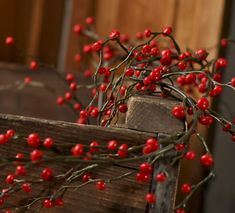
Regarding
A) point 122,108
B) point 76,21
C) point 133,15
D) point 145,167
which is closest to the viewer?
point 145,167

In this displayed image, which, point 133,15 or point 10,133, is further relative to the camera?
point 133,15

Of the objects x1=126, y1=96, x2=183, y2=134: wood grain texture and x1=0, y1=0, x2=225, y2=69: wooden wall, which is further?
x1=0, y1=0, x2=225, y2=69: wooden wall

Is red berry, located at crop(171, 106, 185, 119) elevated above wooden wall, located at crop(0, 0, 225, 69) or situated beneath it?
situated beneath

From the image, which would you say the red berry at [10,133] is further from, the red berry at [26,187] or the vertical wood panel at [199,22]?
the vertical wood panel at [199,22]

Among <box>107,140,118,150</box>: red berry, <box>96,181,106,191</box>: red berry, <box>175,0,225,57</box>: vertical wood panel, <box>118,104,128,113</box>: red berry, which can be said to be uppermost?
<box>175,0,225,57</box>: vertical wood panel

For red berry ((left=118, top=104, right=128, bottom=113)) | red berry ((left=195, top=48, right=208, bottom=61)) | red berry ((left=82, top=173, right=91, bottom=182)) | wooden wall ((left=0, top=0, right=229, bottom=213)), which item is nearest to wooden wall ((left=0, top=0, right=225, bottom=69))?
wooden wall ((left=0, top=0, right=229, bottom=213))

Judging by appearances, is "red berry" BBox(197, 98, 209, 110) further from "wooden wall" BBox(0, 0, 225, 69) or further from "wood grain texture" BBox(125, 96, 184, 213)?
"wooden wall" BBox(0, 0, 225, 69)

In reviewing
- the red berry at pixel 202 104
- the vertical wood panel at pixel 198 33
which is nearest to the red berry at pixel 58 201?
the red berry at pixel 202 104

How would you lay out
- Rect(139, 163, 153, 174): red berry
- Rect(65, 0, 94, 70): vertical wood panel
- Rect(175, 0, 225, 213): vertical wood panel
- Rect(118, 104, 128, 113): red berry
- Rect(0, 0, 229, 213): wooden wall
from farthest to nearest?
Rect(65, 0, 94, 70): vertical wood panel
Rect(0, 0, 229, 213): wooden wall
Rect(175, 0, 225, 213): vertical wood panel
Rect(118, 104, 128, 113): red berry
Rect(139, 163, 153, 174): red berry

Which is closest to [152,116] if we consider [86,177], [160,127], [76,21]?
[160,127]

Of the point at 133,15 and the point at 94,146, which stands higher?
the point at 133,15

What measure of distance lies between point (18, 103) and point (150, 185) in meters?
1.01

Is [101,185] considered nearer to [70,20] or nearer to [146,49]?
[146,49]

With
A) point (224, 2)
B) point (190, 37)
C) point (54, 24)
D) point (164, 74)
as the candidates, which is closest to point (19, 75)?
point (54, 24)
